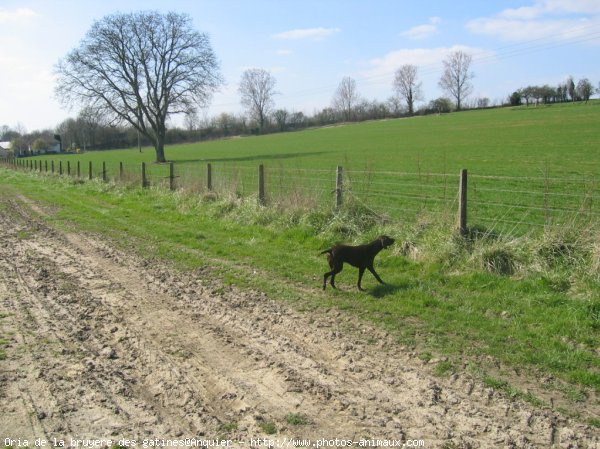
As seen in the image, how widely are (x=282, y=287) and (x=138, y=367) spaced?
9.44 feet

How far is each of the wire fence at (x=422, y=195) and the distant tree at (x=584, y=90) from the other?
83099 mm

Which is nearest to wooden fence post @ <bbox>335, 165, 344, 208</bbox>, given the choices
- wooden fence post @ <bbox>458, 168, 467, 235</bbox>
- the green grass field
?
the green grass field

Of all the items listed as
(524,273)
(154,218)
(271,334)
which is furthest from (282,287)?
(154,218)

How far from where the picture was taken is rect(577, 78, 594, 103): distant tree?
87.1 metres

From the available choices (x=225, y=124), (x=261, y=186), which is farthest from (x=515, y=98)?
(x=261, y=186)

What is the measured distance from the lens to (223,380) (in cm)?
441

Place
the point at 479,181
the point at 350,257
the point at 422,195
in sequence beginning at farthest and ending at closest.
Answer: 1. the point at 479,181
2. the point at 422,195
3. the point at 350,257

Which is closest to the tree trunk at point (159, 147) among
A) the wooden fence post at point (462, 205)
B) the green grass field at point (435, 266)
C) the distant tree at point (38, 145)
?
the green grass field at point (435, 266)

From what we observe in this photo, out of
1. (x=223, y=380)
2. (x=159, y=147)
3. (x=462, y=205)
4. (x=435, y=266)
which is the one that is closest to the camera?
(x=223, y=380)

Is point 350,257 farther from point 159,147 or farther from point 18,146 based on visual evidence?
point 18,146

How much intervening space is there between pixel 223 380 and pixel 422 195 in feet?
42.6

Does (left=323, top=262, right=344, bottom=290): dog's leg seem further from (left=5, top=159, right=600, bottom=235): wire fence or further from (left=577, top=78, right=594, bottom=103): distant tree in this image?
(left=577, top=78, right=594, bottom=103): distant tree

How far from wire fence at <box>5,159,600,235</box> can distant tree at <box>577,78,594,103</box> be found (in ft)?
273

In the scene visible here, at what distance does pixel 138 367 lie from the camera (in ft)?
15.4
